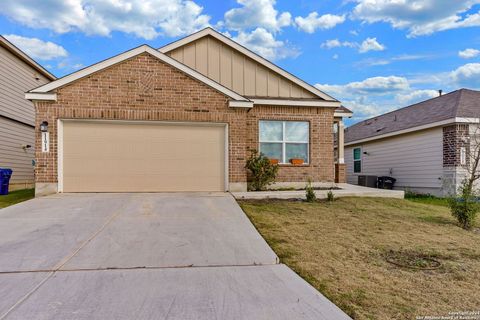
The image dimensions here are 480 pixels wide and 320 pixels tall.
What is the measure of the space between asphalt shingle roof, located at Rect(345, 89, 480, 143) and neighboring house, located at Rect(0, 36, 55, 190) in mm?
17497

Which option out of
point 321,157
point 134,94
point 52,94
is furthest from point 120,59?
point 321,157

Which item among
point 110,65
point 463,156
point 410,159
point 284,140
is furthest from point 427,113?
point 110,65

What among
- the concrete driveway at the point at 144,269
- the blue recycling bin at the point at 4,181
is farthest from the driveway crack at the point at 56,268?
the blue recycling bin at the point at 4,181

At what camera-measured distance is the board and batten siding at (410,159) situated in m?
14.5

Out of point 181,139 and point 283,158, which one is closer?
point 181,139

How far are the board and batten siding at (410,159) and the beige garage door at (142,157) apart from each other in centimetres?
949

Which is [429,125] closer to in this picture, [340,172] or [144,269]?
[340,172]

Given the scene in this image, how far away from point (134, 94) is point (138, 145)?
162 cm

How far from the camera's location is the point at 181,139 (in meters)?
11.2

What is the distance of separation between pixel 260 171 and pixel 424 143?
338 inches

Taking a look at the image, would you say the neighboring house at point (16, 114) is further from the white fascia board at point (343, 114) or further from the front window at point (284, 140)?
the white fascia board at point (343, 114)

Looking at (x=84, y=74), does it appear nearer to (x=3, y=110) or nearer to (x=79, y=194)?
(x=79, y=194)

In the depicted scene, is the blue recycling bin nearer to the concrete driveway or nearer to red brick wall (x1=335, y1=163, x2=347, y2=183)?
the concrete driveway

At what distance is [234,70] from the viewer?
13.3 meters
